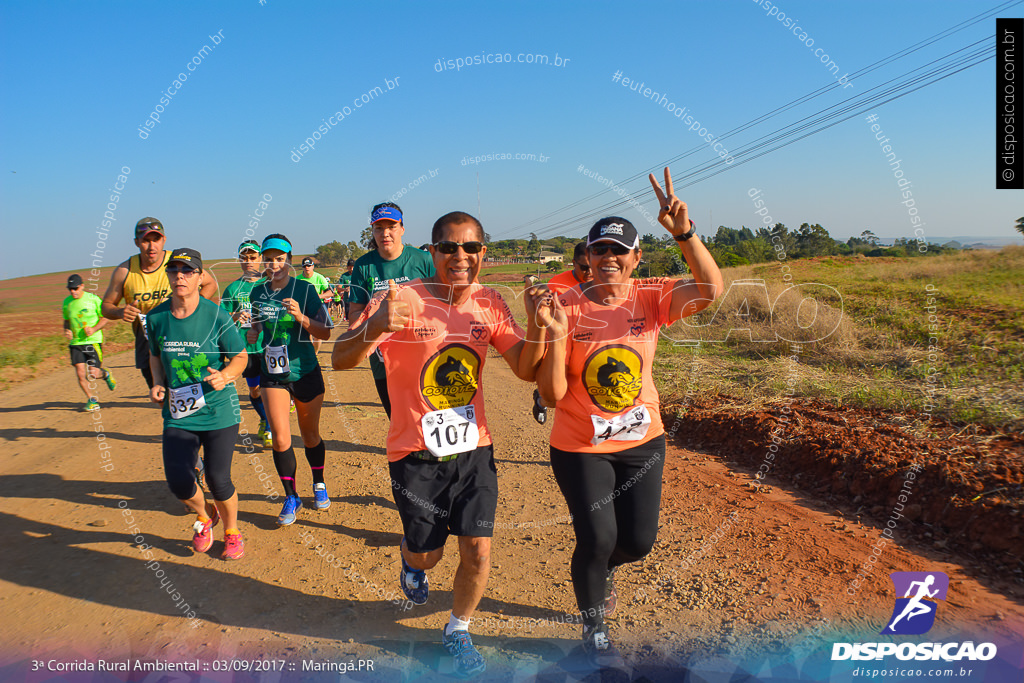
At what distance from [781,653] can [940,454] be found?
2.81 meters

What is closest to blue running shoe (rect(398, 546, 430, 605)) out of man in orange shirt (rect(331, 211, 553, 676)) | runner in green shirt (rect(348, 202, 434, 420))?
man in orange shirt (rect(331, 211, 553, 676))

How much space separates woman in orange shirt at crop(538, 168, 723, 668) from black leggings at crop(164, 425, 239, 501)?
2601 mm

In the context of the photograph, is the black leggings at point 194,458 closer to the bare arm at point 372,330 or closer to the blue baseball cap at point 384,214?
the bare arm at point 372,330

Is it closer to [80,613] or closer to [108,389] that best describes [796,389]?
[80,613]

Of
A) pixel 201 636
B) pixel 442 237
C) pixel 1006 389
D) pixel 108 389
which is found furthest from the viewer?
pixel 108 389

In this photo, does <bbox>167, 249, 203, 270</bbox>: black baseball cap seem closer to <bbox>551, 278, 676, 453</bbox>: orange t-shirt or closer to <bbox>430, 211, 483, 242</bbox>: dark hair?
<bbox>430, 211, 483, 242</bbox>: dark hair

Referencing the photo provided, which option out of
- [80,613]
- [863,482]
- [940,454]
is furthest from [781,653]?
[80,613]

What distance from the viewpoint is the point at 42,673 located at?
10.2 feet

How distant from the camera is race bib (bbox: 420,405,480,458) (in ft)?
9.96

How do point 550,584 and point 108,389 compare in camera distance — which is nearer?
point 550,584

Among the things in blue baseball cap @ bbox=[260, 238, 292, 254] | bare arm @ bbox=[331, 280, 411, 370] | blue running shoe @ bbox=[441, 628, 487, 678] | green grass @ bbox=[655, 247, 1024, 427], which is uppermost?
blue baseball cap @ bbox=[260, 238, 292, 254]

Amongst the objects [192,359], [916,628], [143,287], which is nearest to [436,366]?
[192,359]

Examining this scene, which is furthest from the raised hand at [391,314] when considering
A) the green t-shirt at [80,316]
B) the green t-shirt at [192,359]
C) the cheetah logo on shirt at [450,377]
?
the green t-shirt at [80,316]

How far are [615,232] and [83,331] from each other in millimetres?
9962
